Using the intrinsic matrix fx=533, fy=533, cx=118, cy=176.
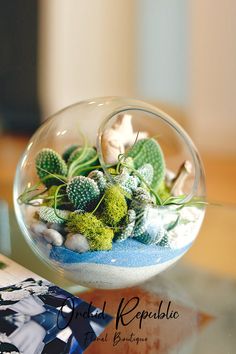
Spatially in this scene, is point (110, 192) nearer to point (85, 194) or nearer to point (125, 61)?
point (85, 194)

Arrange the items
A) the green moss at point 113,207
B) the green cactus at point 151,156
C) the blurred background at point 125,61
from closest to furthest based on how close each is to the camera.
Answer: the green moss at point 113,207 → the green cactus at point 151,156 → the blurred background at point 125,61

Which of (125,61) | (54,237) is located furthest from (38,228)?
(125,61)

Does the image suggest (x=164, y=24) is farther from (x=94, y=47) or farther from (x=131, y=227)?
(x=131, y=227)

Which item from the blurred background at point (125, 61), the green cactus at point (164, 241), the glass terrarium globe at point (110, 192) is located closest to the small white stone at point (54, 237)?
the glass terrarium globe at point (110, 192)

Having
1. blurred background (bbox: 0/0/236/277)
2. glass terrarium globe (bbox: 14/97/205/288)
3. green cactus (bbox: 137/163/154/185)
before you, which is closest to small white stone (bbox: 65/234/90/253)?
glass terrarium globe (bbox: 14/97/205/288)

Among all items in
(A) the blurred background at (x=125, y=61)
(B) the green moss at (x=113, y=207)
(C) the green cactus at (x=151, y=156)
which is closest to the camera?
(B) the green moss at (x=113, y=207)

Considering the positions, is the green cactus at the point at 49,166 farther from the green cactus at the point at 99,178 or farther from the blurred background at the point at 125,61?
the blurred background at the point at 125,61

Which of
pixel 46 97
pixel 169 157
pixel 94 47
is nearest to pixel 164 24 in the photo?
pixel 94 47

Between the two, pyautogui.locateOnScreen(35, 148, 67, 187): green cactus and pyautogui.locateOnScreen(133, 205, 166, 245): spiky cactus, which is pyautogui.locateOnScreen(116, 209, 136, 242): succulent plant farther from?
pyautogui.locateOnScreen(35, 148, 67, 187): green cactus
